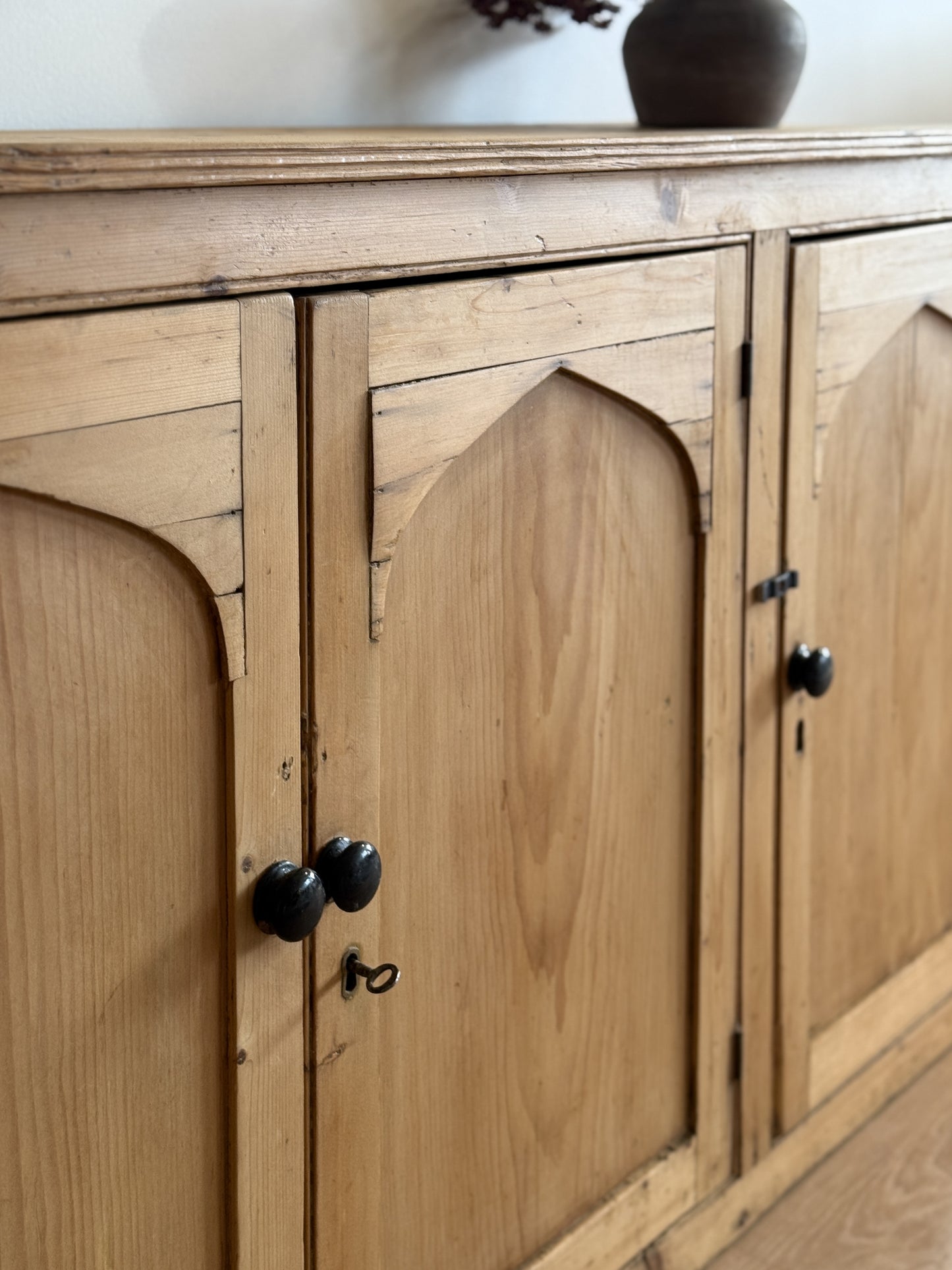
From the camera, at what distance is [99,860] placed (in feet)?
2.62

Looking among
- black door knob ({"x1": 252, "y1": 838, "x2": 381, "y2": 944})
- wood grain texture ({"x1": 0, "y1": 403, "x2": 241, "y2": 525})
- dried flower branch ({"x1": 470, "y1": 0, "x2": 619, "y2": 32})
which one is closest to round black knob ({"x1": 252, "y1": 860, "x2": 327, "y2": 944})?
black door knob ({"x1": 252, "y1": 838, "x2": 381, "y2": 944})

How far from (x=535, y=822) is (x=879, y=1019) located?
677 millimetres

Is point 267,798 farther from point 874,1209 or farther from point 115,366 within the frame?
point 874,1209

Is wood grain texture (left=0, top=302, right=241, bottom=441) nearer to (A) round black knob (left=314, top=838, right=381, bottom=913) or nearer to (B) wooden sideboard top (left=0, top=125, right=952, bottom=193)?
(B) wooden sideboard top (left=0, top=125, right=952, bottom=193)

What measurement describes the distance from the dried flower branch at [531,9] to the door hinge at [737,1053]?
995 millimetres

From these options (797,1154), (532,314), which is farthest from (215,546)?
(797,1154)

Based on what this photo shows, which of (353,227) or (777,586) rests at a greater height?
(353,227)

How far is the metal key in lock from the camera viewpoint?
0.94 m

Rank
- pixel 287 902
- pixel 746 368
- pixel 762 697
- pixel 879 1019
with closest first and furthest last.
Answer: pixel 287 902 < pixel 746 368 < pixel 762 697 < pixel 879 1019

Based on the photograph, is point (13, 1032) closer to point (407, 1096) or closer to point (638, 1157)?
point (407, 1096)

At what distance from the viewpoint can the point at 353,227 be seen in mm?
832

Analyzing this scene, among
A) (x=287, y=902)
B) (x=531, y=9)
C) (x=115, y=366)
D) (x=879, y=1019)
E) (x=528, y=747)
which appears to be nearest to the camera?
(x=115, y=366)

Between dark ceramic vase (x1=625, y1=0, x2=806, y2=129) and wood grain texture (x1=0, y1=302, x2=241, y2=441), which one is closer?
wood grain texture (x1=0, y1=302, x2=241, y2=441)

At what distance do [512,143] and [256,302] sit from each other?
22 cm
